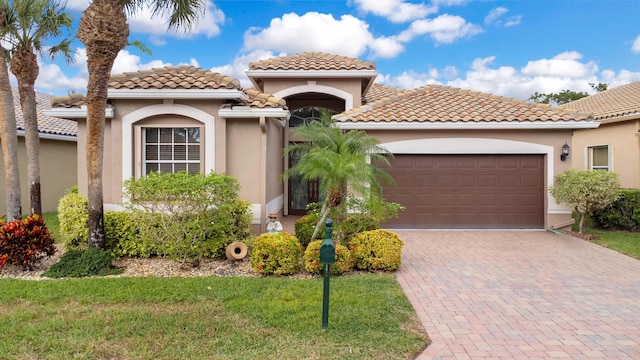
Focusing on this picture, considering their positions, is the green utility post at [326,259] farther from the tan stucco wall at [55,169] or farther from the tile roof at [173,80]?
the tan stucco wall at [55,169]

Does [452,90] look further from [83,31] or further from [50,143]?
[50,143]

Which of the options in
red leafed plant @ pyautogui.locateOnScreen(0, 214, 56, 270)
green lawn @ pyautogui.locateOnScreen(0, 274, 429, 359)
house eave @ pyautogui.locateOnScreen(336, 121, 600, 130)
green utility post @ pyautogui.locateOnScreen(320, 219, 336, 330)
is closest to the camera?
green lawn @ pyautogui.locateOnScreen(0, 274, 429, 359)

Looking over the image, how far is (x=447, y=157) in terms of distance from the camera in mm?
13109

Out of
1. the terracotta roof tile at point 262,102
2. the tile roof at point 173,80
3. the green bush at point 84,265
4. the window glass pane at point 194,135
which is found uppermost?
the tile roof at point 173,80

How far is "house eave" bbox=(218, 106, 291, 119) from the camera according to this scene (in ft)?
32.5

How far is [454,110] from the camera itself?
13289mm

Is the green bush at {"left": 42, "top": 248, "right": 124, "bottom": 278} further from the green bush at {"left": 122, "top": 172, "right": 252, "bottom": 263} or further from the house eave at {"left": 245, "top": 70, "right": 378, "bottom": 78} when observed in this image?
the house eave at {"left": 245, "top": 70, "right": 378, "bottom": 78}

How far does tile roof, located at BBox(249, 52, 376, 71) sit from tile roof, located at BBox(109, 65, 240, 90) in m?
4.74

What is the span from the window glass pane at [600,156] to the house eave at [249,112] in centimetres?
1479

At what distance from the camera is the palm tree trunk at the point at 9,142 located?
902 cm

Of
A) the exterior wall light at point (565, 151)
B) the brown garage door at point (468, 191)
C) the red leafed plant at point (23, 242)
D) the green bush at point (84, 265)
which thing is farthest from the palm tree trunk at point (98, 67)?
the exterior wall light at point (565, 151)

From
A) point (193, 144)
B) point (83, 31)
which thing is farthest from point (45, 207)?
point (83, 31)

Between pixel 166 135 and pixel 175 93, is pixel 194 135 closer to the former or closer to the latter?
pixel 166 135

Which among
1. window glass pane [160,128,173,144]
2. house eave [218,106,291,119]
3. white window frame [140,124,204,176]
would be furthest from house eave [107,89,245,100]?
window glass pane [160,128,173,144]
